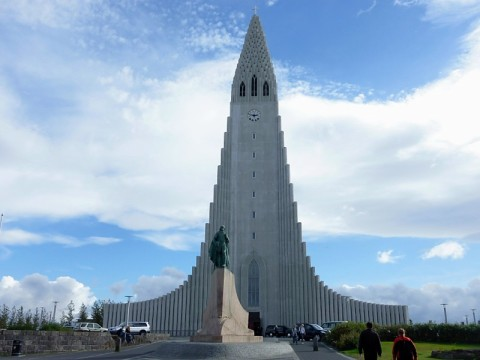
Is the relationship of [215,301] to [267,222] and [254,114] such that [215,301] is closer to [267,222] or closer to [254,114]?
[267,222]

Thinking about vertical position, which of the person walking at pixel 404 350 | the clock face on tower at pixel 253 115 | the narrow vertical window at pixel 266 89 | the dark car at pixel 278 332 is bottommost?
the dark car at pixel 278 332

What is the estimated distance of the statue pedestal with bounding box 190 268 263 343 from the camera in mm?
19062

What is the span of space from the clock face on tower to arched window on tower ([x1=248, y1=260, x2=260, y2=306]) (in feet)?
51.5

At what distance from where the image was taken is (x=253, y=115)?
52.8 metres

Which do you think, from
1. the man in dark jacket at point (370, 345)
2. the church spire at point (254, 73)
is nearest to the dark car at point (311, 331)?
the man in dark jacket at point (370, 345)

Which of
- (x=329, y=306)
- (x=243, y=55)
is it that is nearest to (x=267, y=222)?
(x=329, y=306)

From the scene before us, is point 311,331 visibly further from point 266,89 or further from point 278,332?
point 266,89

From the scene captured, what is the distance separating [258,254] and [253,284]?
3.00 metres

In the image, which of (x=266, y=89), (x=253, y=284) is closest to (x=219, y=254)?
(x=253, y=284)

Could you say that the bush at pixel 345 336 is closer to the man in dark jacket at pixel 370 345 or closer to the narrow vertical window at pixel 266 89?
the man in dark jacket at pixel 370 345

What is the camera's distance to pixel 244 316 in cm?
2122

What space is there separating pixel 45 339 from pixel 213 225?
26571 mm

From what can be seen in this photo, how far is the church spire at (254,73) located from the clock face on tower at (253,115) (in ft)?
5.16

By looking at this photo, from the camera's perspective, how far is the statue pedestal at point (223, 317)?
750 inches
